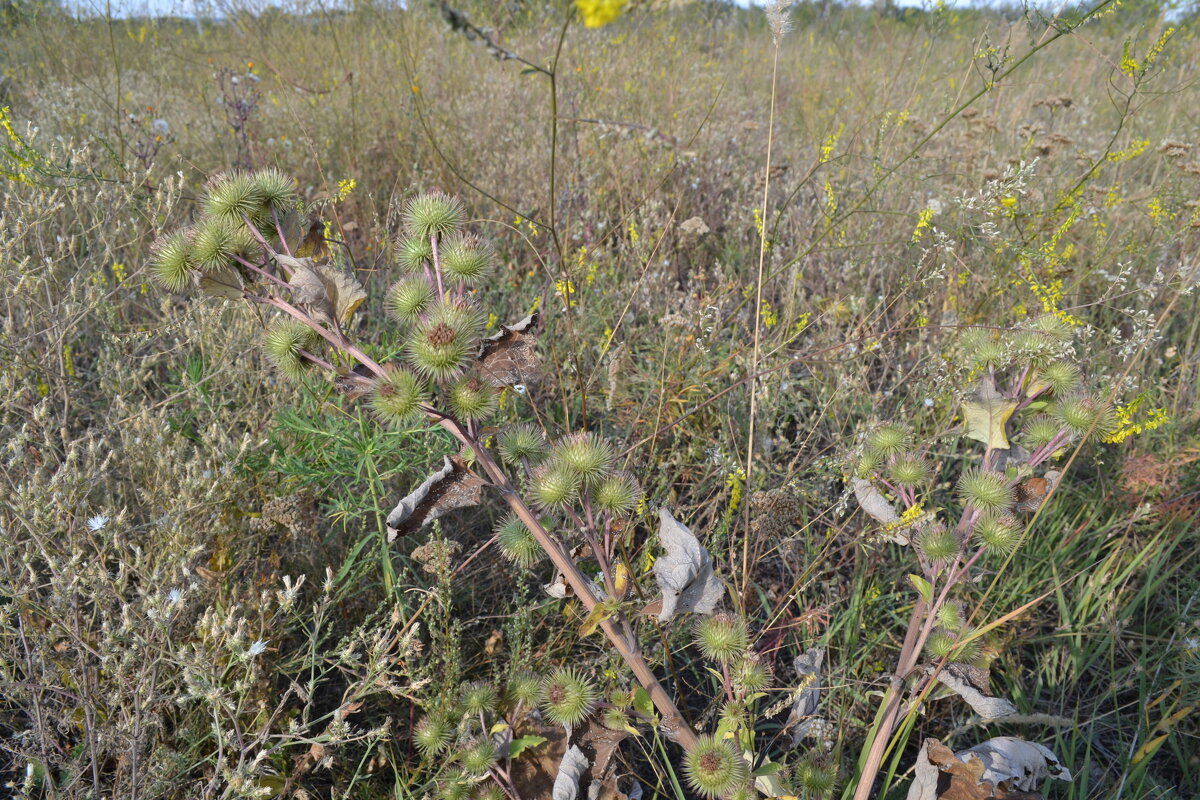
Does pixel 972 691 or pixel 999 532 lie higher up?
pixel 999 532

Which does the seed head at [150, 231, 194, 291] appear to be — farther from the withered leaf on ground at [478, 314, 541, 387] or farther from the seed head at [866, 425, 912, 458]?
the seed head at [866, 425, 912, 458]

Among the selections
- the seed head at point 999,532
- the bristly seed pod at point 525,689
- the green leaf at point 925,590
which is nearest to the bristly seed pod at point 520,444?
the bristly seed pod at point 525,689

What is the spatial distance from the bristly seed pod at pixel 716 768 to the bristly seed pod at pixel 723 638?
0.54ft

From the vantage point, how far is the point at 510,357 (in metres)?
1.30

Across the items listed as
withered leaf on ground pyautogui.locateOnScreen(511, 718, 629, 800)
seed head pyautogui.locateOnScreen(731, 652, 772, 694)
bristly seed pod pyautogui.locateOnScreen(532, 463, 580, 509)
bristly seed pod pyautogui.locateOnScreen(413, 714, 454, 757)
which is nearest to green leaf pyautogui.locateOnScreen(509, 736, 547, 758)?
withered leaf on ground pyautogui.locateOnScreen(511, 718, 629, 800)

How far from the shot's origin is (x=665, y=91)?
5770mm

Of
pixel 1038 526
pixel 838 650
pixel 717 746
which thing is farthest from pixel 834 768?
pixel 1038 526

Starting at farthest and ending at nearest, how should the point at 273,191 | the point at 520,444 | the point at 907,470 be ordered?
the point at 907,470
the point at 520,444
the point at 273,191

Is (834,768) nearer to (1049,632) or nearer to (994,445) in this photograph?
(994,445)

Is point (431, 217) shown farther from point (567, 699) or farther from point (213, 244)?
point (567, 699)

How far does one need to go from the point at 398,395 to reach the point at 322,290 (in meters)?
0.21

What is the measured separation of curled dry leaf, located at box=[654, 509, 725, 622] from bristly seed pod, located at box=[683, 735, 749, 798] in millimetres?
245

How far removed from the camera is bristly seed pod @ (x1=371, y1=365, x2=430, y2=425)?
1.20 m

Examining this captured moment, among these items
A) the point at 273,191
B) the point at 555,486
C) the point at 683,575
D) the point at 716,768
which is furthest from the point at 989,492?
the point at 273,191
